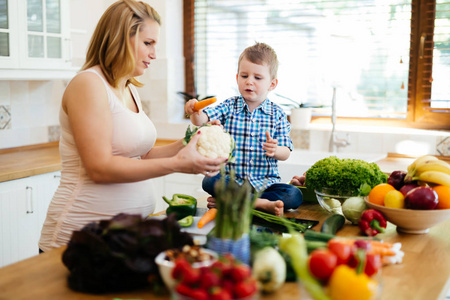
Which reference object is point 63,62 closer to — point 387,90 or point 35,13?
point 35,13

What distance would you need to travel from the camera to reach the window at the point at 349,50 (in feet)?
11.4

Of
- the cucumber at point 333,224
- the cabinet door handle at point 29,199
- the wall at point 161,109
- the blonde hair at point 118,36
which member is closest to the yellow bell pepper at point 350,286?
the cucumber at point 333,224

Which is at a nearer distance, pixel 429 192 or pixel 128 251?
pixel 128 251

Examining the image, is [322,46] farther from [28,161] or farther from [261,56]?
[28,161]

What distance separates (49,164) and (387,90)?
7.51 feet

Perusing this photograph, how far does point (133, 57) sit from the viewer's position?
1.66 meters

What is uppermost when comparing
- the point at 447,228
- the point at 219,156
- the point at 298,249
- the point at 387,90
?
the point at 387,90

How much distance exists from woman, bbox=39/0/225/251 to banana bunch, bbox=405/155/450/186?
0.64 metres

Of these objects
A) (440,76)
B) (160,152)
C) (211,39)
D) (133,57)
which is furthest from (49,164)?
(440,76)

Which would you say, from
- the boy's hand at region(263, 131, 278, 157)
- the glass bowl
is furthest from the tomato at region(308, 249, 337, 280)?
the boy's hand at region(263, 131, 278, 157)

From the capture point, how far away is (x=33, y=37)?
10.00ft

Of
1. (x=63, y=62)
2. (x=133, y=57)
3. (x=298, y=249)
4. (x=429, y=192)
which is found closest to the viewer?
(x=298, y=249)

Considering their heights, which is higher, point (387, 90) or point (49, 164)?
point (387, 90)

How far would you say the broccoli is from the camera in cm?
177
